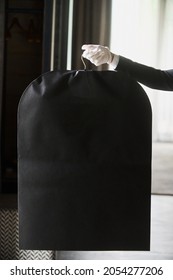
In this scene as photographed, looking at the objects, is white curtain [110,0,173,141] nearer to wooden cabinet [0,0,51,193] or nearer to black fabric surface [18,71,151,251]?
wooden cabinet [0,0,51,193]

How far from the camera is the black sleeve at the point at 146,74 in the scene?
858mm

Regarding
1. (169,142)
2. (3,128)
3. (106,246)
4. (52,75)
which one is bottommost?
(169,142)

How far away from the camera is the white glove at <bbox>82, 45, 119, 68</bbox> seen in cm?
85

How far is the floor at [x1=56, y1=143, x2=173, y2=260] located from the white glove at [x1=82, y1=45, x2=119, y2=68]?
1069mm

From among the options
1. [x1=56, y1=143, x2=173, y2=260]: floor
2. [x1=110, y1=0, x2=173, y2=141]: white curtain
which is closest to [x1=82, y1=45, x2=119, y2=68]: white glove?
[x1=56, y1=143, x2=173, y2=260]: floor

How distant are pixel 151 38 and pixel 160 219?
263 cm

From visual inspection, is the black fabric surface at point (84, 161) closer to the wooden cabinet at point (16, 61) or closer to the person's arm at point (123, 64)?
the person's arm at point (123, 64)

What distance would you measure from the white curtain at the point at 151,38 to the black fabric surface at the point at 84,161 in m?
3.75

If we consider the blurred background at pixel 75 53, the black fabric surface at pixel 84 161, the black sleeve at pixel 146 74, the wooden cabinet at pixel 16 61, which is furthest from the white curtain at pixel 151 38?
the black fabric surface at pixel 84 161

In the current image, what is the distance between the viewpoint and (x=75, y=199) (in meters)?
0.81

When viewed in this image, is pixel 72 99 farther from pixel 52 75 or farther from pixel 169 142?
pixel 169 142
